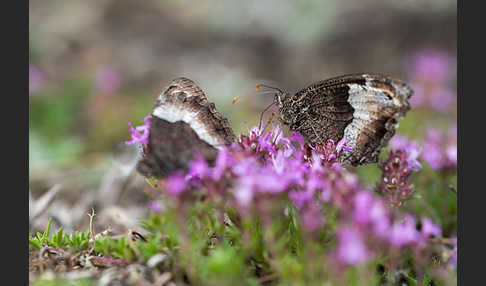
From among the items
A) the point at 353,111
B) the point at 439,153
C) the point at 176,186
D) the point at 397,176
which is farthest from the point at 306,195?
the point at 439,153

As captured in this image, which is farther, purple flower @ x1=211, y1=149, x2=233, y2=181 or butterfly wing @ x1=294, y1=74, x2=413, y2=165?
butterfly wing @ x1=294, y1=74, x2=413, y2=165

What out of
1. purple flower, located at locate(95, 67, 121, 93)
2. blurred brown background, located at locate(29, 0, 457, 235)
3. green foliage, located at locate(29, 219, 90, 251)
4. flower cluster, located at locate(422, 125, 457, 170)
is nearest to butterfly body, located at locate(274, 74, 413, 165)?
flower cluster, located at locate(422, 125, 457, 170)

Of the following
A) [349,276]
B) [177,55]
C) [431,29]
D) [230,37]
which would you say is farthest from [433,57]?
[349,276]

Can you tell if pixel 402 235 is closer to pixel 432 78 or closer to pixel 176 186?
pixel 176 186

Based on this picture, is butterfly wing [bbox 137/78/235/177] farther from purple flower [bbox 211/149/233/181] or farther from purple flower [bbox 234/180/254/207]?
purple flower [bbox 234/180/254/207]

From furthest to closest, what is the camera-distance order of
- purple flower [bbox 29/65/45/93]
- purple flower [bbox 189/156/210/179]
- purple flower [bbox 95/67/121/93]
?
purple flower [bbox 95/67/121/93] → purple flower [bbox 29/65/45/93] → purple flower [bbox 189/156/210/179]

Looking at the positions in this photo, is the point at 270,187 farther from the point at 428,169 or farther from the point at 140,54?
the point at 140,54

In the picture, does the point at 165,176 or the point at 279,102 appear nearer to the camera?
the point at 165,176
